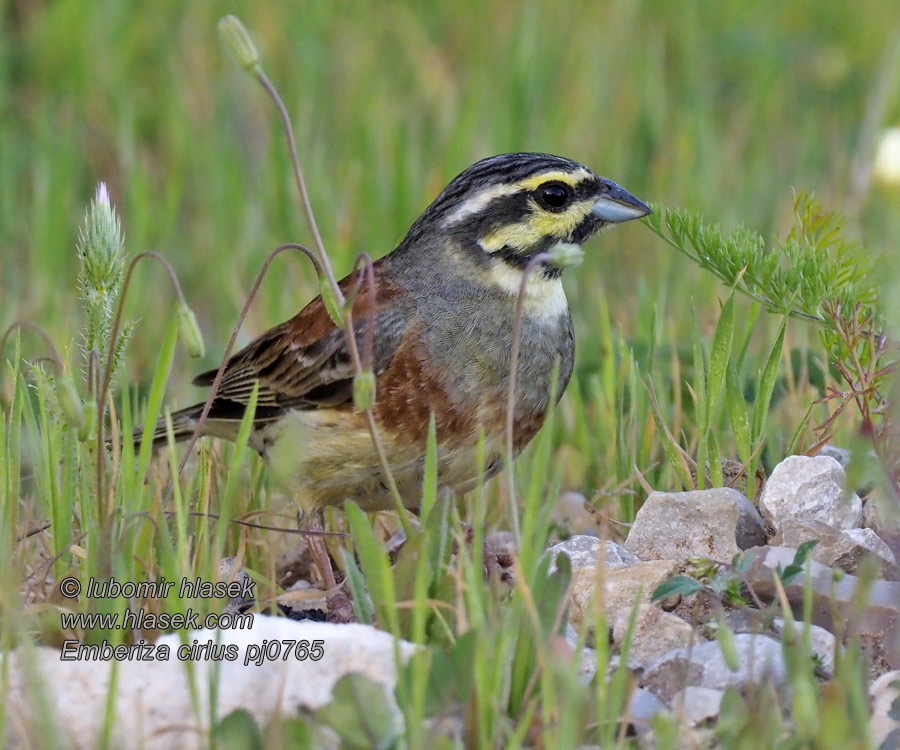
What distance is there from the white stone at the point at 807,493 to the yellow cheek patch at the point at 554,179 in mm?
1291

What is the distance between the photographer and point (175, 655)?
2.98 meters

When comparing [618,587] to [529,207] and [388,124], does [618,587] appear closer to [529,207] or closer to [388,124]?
[529,207]

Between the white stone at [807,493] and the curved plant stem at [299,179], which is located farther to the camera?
the white stone at [807,493]

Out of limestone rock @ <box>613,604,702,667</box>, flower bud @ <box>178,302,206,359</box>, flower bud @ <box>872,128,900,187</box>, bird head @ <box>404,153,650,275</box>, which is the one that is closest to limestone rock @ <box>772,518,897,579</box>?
limestone rock @ <box>613,604,702,667</box>

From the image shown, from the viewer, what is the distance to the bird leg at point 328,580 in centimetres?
368

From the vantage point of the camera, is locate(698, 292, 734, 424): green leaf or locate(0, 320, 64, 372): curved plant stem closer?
locate(0, 320, 64, 372): curved plant stem

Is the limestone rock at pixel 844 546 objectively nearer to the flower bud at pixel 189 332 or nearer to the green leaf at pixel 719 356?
the green leaf at pixel 719 356

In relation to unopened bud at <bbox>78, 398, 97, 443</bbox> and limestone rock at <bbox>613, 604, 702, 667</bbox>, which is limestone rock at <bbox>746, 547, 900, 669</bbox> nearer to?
limestone rock at <bbox>613, 604, 702, 667</bbox>

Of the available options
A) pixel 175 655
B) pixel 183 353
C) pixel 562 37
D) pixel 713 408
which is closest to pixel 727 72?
pixel 562 37

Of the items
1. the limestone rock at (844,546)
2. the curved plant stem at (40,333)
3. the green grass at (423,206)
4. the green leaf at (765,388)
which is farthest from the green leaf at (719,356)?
the curved plant stem at (40,333)

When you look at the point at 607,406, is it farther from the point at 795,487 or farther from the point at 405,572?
the point at 405,572

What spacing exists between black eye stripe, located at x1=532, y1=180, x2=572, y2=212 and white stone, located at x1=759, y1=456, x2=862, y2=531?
1258mm

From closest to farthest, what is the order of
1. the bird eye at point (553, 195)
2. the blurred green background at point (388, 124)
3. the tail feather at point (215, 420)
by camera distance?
the bird eye at point (553, 195), the tail feather at point (215, 420), the blurred green background at point (388, 124)

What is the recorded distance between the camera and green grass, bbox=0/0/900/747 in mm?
3240
